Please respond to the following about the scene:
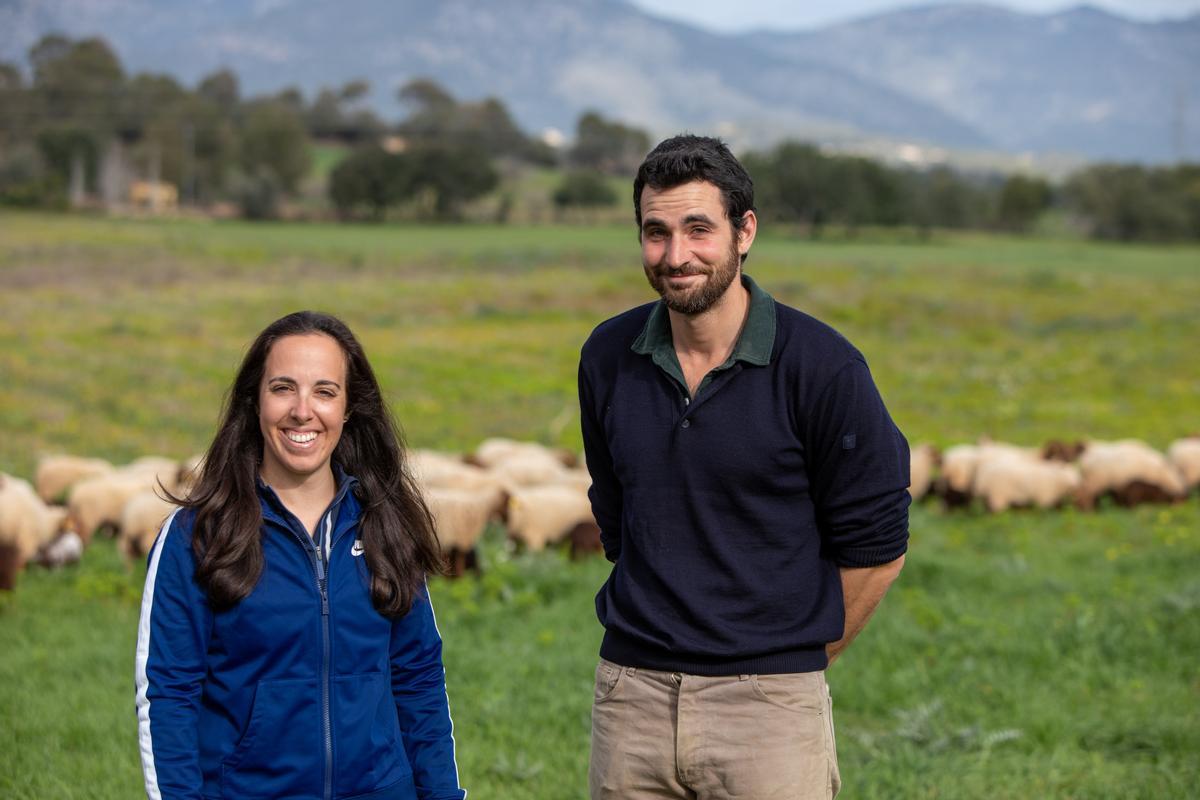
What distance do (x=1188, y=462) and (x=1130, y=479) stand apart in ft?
3.83

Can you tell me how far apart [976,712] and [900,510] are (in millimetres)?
4352

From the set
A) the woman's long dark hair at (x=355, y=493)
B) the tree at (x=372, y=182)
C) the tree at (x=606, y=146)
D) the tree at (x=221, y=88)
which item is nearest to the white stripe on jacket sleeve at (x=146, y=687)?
the woman's long dark hair at (x=355, y=493)

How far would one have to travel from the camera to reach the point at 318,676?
339 centimetres

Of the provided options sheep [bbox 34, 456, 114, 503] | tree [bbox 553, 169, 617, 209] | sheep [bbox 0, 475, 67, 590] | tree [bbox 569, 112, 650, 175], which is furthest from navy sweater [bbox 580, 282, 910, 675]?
tree [bbox 569, 112, 650, 175]

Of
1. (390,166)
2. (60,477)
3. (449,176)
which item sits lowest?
(60,477)

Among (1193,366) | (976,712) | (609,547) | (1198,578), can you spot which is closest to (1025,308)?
(1193,366)

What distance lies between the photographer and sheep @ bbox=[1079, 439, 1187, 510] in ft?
46.8

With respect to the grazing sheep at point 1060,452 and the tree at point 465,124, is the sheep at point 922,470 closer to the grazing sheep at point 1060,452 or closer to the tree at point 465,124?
the grazing sheep at point 1060,452

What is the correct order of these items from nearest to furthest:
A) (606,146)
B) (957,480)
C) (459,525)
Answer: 1. (459,525)
2. (957,480)
3. (606,146)

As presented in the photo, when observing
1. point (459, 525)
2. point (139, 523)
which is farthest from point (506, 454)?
point (139, 523)

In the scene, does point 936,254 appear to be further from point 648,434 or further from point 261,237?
point 648,434

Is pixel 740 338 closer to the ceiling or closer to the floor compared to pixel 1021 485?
closer to the ceiling

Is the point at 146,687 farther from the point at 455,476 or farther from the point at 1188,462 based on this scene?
the point at 1188,462

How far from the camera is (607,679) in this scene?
379 cm
